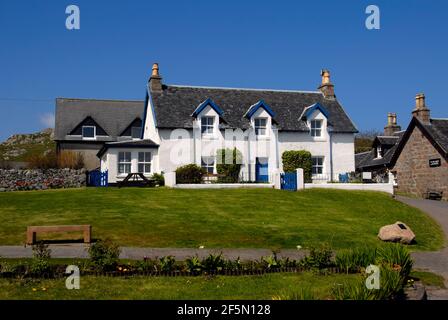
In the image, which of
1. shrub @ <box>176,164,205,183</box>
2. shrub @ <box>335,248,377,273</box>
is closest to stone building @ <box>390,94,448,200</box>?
shrub @ <box>176,164,205,183</box>

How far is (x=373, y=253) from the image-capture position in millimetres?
13195

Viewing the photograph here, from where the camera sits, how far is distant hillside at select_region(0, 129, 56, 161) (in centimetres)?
11456

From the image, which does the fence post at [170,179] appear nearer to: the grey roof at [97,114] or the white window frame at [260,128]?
the white window frame at [260,128]

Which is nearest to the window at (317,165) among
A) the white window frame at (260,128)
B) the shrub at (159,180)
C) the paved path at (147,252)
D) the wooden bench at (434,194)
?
the white window frame at (260,128)

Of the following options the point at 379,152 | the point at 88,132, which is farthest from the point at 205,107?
the point at 88,132

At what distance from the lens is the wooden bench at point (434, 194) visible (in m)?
35.6

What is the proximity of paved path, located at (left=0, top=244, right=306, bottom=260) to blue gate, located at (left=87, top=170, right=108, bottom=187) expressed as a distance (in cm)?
1952

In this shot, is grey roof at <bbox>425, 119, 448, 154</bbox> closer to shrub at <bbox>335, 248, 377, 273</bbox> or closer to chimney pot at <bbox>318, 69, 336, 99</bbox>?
chimney pot at <bbox>318, 69, 336, 99</bbox>

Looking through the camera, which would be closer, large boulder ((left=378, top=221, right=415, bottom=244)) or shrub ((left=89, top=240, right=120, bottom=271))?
shrub ((left=89, top=240, right=120, bottom=271))

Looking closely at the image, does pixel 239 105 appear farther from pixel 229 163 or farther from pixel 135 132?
pixel 135 132

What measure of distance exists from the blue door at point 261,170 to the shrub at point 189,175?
20.8 feet

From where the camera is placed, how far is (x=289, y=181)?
108 feet

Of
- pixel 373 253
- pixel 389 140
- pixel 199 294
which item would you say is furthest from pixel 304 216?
pixel 389 140
